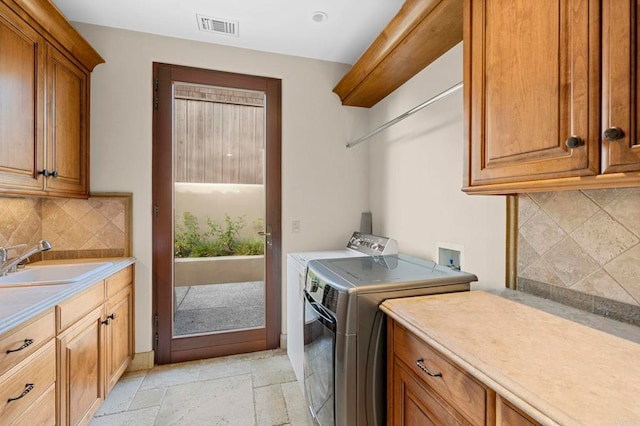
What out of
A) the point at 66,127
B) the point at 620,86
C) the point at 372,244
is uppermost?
the point at 66,127

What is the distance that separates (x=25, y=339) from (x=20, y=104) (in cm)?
125

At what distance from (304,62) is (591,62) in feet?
7.54

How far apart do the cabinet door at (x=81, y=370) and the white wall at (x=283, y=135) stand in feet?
2.00

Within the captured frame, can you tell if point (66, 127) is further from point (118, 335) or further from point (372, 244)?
point (372, 244)

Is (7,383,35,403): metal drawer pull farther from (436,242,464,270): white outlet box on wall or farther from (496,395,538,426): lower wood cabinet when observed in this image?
(436,242,464,270): white outlet box on wall

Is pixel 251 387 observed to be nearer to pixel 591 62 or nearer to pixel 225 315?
pixel 225 315

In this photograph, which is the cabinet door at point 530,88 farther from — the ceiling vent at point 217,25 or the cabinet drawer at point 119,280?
the cabinet drawer at point 119,280

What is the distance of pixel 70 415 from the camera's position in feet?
4.65

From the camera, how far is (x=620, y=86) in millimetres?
737

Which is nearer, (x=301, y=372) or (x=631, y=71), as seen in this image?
(x=631, y=71)

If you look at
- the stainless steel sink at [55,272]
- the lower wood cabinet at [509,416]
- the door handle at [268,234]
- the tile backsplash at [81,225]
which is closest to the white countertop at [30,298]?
the stainless steel sink at [55,272]

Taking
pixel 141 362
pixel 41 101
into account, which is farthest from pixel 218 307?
pixel 41 101

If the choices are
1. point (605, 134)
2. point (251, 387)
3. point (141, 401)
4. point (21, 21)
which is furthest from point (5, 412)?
point (605, 134)

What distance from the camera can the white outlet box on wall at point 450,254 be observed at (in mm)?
1705
